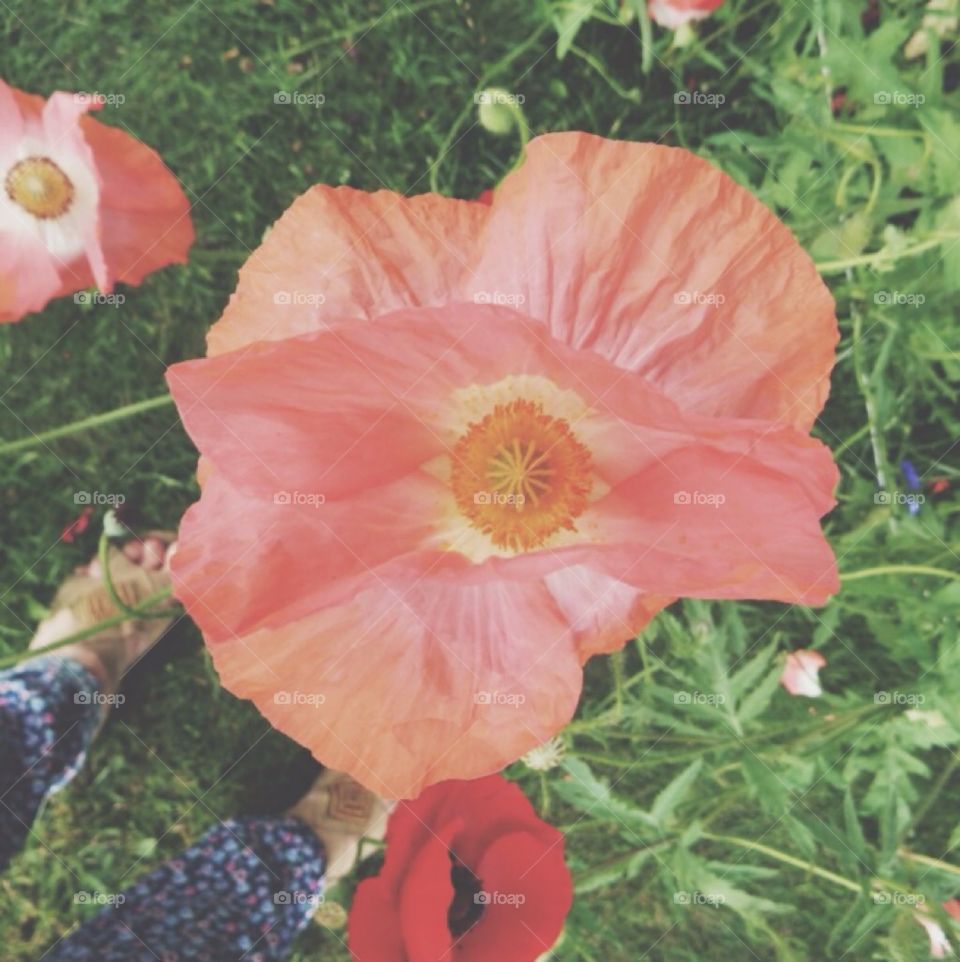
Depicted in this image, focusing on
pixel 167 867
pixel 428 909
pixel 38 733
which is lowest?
pixel 167 867

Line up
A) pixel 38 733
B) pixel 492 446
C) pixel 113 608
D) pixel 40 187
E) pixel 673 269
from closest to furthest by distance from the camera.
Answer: pixel 673 269 → pixel 492 446 → pixel 40 187 → pixel 38 733 → pixel 113 608

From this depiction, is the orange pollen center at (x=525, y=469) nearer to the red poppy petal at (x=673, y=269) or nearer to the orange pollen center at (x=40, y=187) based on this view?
the red poppy petal at (x=673, y=269)

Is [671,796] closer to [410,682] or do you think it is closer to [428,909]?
[428,909]

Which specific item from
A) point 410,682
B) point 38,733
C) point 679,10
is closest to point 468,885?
point 410,682

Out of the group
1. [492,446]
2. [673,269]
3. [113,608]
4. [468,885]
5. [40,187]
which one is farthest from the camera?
[113,608]

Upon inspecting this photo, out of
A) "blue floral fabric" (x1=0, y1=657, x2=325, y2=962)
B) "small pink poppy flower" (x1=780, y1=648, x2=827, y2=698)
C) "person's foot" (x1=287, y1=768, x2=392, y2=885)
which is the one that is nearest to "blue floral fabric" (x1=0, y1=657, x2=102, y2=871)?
"blue floral fabric" (x1=0, y1=657, x2=325, y2=962)

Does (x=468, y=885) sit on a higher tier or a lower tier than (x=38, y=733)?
higher
